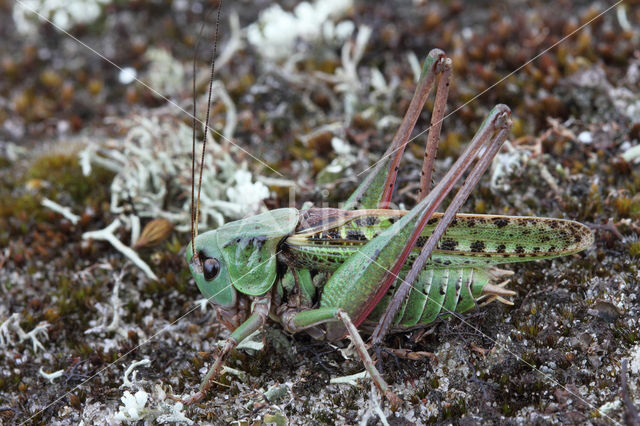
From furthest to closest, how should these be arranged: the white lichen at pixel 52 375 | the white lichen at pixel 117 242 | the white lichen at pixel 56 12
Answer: the white lichen at pixel 56 12, the white lichen at pixel 117 242, the white lichen at pixel 52 375

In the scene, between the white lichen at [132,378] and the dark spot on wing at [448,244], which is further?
the white lichen at [132,378]

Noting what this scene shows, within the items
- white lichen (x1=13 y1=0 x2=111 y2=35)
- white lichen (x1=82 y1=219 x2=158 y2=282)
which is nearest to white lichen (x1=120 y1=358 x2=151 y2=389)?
white lichen (x1=82 y1=219 x2=158 y2=282)

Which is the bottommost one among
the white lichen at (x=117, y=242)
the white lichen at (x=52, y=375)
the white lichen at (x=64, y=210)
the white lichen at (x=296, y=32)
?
the white lichen at (x=52, y=375)

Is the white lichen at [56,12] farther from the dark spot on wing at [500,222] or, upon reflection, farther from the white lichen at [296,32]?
the dark spot on wing at [500,222]

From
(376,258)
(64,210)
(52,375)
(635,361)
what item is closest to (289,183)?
(376,258)

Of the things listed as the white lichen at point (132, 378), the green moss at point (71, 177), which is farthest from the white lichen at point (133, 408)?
the green moss at point (71, 177)

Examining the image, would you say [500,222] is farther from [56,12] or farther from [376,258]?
[56,12]

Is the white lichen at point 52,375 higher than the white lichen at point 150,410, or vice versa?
the white lichen at point 150,410
